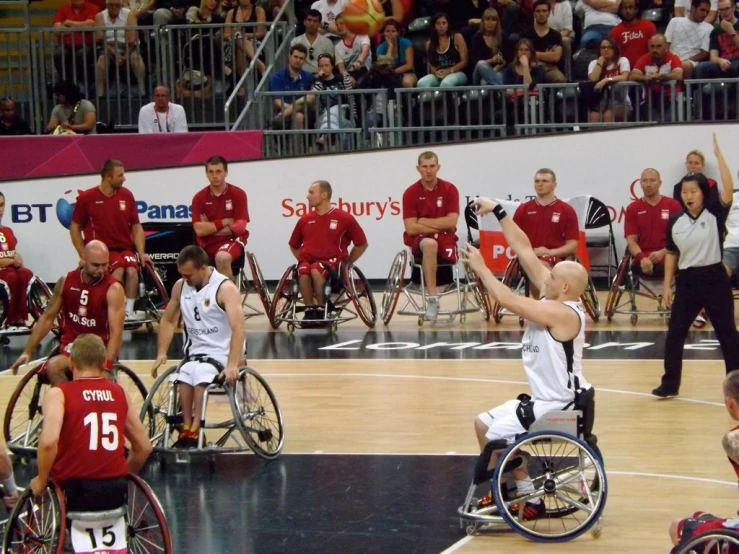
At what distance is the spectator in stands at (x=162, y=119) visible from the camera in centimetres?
1664

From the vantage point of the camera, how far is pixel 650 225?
13.6 meters

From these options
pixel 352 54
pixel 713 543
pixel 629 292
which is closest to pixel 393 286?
pixel 629 292

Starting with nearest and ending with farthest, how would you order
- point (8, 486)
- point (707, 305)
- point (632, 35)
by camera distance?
point (8, 486), point (707, 305), point (632, 35)

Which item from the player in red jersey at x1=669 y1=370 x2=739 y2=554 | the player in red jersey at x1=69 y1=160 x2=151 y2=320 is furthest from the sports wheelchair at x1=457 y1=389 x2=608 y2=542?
the player in red jersey at x1=69 y1=160 x2=151 y2=320

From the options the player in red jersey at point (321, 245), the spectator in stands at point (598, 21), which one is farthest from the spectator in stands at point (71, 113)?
the spectator in stands at point (598, 21)

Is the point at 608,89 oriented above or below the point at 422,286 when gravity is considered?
above

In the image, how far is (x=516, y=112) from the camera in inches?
627

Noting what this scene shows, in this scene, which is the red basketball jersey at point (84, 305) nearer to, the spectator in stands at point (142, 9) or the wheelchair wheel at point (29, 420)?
the wheelchair wheel at point (29, 420)

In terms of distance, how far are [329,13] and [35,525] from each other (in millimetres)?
13038

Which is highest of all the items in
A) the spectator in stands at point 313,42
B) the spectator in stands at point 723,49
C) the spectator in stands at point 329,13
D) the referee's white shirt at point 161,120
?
the spectator in stands at point 329,13

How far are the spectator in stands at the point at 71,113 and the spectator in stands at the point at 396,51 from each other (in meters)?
3.68

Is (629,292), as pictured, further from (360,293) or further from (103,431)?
(103,431)

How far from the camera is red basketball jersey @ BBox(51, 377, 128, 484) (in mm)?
5844

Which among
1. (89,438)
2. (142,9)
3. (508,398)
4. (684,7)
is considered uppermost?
(142,9)
